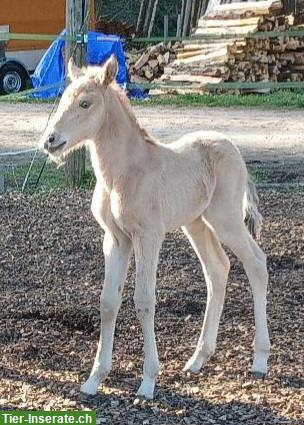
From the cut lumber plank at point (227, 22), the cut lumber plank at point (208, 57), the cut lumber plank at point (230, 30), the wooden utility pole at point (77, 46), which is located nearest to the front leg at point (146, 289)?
the wooden utility pole at point (77, 46)

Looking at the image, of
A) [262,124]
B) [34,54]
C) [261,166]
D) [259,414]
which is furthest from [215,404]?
[34,54]

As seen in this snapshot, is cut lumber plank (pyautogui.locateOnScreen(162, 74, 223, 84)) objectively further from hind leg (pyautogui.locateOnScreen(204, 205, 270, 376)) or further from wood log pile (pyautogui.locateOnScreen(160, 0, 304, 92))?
hind leg (pyautogui.locateOnScreen(204, 205, 270, 376))

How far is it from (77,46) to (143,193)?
17.0ft

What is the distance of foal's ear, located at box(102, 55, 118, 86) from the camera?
456cm

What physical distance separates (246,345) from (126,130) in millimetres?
1514

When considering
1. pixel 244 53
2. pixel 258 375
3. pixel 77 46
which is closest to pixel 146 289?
pixel 258 375

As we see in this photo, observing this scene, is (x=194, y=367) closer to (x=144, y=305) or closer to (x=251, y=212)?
(x=144, y=305)

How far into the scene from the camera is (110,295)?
15.6ft

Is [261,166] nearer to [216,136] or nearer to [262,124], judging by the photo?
[262,124]

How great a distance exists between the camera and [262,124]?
1575 cm

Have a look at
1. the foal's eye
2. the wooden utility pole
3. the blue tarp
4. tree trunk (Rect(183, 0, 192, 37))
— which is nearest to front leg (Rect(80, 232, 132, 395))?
the foal's eye

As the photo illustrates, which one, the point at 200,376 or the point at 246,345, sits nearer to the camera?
the point at 200,376

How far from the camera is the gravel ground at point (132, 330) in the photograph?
4.61 meters

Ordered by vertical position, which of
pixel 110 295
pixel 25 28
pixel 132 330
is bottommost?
pixel 132 330
